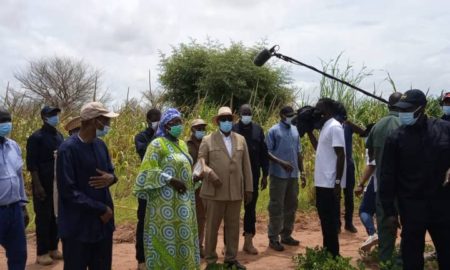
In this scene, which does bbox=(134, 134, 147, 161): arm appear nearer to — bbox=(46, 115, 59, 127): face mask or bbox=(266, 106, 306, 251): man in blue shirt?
bbox=(46, 115, 59, 127): face mask

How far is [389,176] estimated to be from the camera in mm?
4523

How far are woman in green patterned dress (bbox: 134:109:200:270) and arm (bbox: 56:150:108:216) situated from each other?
2.96 ft

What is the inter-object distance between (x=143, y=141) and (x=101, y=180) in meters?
2.19

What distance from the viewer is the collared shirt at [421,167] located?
441 cm

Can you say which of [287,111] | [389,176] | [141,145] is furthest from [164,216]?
[287,111]

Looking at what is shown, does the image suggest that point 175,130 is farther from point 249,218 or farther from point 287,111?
point 287,111

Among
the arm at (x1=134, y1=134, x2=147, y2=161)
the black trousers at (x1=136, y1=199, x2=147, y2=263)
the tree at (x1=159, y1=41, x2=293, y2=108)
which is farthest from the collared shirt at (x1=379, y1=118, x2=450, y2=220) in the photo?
the tree at (x1=159, y1=41, x2=293, y2=108)

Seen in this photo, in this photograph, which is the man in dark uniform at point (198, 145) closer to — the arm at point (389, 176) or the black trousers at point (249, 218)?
the black trousers at point (249, 218)

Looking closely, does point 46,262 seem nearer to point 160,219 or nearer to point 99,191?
point 160,219

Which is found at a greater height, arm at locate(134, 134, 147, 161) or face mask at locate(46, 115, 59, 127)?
face mask at locate(46, 115, 59, 127)

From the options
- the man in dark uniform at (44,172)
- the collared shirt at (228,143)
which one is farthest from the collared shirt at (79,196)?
the man in dark uniform at (44,172)

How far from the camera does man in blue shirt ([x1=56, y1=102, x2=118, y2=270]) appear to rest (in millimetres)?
4219

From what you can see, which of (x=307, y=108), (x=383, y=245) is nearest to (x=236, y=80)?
(x=307, y=108)

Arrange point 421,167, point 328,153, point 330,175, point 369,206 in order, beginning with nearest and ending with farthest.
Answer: point 421,167, point 330,175, point 328,153, point 369,206
